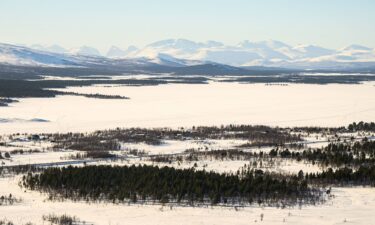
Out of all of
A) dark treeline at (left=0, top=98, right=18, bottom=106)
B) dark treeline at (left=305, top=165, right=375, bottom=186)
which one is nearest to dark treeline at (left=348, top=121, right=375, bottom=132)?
dark treeline at (left=305, top=165, right=375, bottom=186)

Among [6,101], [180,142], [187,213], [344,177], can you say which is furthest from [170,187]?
[6,101]

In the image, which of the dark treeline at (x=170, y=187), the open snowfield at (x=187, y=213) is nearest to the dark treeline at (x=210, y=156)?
the dark treeline at (x=170, y=187)

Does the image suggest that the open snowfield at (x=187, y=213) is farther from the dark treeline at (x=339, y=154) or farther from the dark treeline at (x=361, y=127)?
the dark treeline at (x=361, y=127)

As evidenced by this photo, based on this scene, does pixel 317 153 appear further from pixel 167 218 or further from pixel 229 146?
pixel 167 218

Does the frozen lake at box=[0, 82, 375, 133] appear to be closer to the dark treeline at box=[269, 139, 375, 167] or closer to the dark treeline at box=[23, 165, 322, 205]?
the dark treeline at box=[269, 139, 375, 167]

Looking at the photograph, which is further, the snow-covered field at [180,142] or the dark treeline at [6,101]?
the dark treeline at [6,101]

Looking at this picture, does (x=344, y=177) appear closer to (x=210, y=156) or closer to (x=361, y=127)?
(x=210, y=156)
